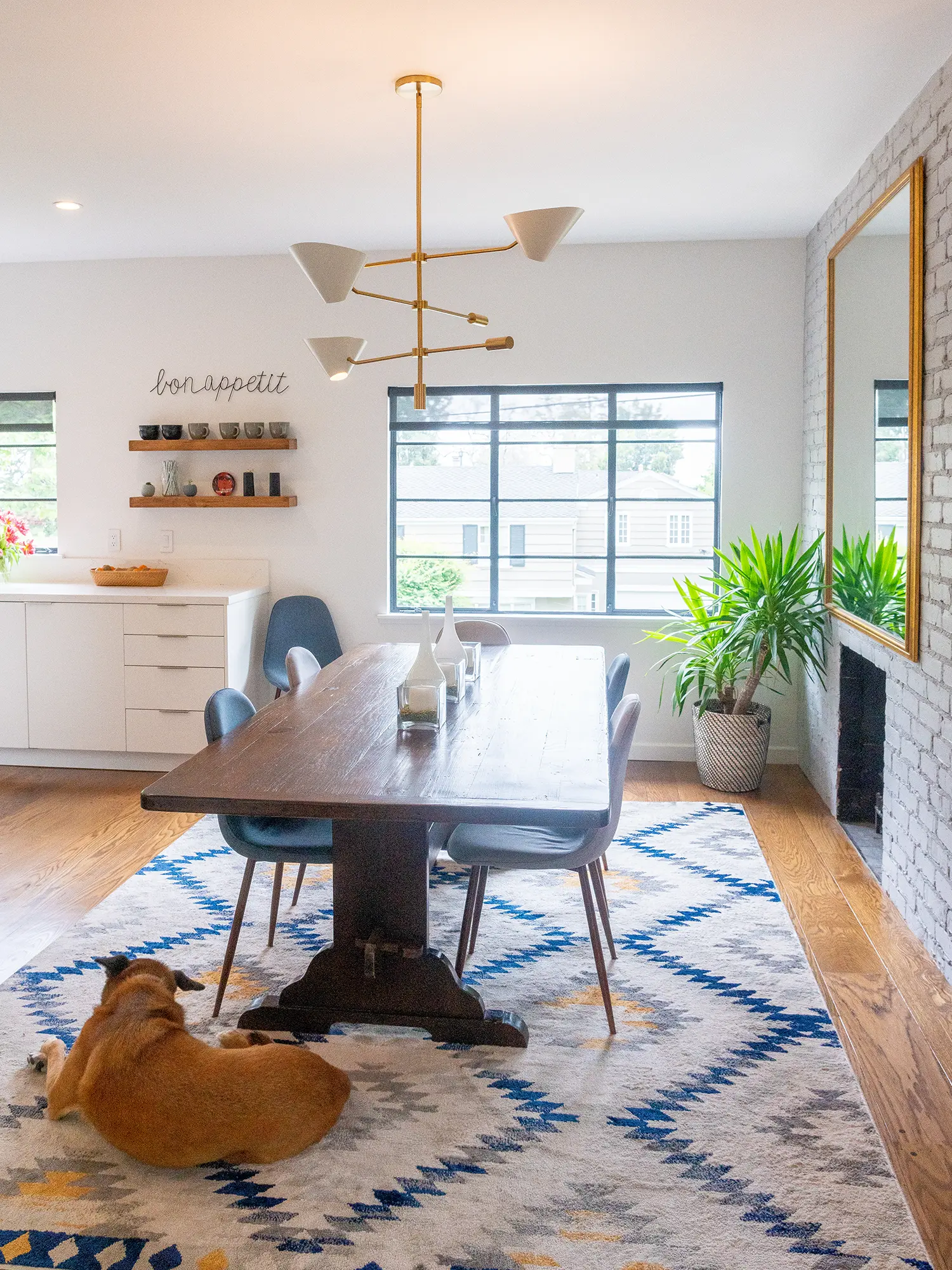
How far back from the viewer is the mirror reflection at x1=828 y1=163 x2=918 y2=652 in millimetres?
3498

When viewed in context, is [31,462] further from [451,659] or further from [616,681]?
[616,681]

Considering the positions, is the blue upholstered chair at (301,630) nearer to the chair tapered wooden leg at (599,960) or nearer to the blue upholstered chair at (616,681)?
the blue upholstered chair at (616,681)

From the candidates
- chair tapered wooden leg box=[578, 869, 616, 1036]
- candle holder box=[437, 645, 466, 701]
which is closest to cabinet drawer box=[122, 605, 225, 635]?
candle holder box=[437, 645, 466, 701]

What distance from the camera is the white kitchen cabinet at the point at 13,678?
5.24m

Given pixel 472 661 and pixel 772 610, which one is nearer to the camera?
pixel 472 661

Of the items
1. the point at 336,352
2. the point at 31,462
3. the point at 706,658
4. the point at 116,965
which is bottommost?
the point at 116,965

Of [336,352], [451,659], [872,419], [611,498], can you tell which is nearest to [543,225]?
[336,352]

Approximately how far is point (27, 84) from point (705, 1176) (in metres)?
3.39

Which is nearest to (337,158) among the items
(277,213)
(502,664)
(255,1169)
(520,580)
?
(277,213)

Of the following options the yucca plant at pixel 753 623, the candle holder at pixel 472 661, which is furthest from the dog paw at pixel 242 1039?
the yucca plant at pixel 753 623

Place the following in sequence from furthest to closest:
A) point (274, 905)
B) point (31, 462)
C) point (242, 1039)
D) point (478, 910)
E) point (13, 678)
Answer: point (31, 462) < point (13, 678) < point (274, 905) < point (478, 910) < point (242, 1039)

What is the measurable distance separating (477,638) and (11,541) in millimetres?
2509

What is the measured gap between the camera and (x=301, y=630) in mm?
5555

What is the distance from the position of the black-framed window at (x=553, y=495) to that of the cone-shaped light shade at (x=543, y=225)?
2458mm
